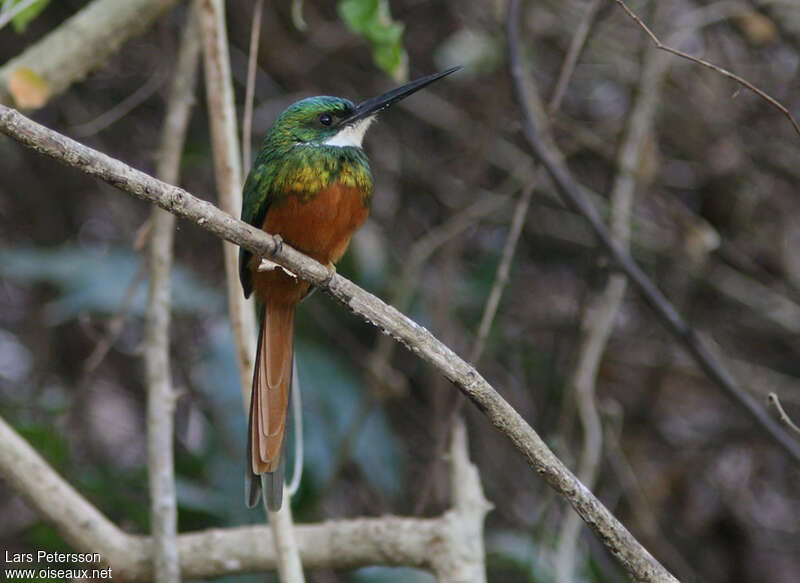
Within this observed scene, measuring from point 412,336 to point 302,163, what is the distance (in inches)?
28.5

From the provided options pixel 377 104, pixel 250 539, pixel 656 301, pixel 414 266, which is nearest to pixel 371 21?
pixel 377 104

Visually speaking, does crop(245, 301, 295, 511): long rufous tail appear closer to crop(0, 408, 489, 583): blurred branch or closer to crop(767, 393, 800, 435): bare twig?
crop(0, 408, 489, 583): blurred branch

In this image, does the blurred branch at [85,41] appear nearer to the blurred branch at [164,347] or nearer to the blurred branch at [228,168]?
the blurred branch at [164,347]

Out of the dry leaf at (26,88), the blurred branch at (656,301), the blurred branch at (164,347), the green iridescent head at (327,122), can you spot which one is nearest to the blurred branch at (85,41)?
the dry leaf at (26,88)

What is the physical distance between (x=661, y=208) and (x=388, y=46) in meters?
1.66

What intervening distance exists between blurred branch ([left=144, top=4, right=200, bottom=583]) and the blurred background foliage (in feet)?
2.62

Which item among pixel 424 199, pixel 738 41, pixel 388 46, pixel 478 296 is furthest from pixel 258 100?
pixel 738 41

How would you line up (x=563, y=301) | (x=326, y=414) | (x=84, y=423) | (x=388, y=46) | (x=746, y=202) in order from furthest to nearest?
(x=563, y=301)
(x=746, y=202)
(x=84, y=423)
(x=326, y=414)
(x=388, y=46)

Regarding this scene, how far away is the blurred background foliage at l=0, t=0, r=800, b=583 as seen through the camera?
3.33m

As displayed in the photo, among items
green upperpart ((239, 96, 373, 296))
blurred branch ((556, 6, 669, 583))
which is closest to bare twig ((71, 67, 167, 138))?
green upperpart ((239, 96, 373, 296))

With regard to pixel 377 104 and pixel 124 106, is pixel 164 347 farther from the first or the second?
pixel 124 106

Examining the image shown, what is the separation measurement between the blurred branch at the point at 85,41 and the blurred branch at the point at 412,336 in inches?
44.9

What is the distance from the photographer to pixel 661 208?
Answer: 3.62 m

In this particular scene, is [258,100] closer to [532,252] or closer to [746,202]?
[532,252]
